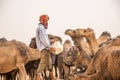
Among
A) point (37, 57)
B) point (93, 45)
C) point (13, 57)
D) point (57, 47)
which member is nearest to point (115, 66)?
point (93, 45)

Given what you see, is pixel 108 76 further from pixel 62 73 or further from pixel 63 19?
pixel 63 19

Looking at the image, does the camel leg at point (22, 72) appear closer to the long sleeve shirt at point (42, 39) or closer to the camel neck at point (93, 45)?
the long sleeve shirt at point (42, 39)

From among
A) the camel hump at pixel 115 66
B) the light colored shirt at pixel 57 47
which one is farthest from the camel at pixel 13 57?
the camel hump at pixel 115 66

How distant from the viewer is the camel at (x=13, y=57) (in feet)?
10.8

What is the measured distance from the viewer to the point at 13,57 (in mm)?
3375

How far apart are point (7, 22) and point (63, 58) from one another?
3618 millimetres

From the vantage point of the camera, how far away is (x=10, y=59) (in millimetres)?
3340

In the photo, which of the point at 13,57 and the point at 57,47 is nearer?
the point at 13,57

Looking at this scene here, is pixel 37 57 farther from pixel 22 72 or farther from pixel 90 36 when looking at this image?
pixel 90 36

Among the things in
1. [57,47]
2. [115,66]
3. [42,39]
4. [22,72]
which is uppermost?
[42,39]

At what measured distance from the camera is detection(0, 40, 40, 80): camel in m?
3.30

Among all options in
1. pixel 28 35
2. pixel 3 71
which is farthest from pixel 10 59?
pixel 28 35

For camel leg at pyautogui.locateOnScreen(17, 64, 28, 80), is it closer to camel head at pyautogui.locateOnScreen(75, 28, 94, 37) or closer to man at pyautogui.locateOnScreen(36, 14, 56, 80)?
man at pyautogui.locateOnScreen(36, 14, 56, 80)

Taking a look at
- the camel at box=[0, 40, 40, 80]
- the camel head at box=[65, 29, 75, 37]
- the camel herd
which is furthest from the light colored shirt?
the camel head at box=[65, 29, 75, 37]
